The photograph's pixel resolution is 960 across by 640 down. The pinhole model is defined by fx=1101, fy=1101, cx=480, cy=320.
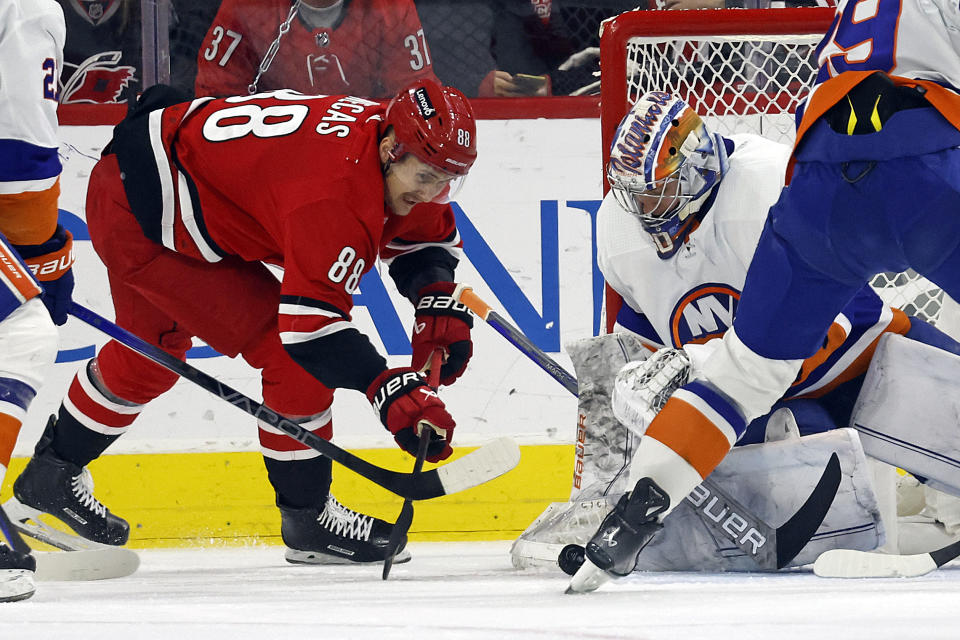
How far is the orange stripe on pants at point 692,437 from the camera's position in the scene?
154 cm

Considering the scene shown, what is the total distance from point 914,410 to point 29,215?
1627 mm

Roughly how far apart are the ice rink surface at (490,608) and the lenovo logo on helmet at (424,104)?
85cm

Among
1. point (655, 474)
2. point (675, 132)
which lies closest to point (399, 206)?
point (675, 132)

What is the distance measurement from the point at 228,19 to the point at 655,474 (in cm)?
210

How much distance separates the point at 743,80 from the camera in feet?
8.80

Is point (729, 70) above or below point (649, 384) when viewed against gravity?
above

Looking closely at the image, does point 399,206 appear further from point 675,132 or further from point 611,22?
point 611,22

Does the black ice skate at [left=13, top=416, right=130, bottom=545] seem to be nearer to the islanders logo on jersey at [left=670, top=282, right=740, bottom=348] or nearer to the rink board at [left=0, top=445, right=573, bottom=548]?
the rink board at [left=0, top=445, right=573, bottom=548]

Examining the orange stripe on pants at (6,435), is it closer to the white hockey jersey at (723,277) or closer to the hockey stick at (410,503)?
the hockey stick at (410,503)

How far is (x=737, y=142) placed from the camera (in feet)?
7.41

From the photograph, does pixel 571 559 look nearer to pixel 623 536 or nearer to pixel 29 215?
pixel 623 536

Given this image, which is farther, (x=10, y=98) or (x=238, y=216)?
(x=238, y=216)

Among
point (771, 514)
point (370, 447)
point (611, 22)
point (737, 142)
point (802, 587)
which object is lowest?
point (370, 447)

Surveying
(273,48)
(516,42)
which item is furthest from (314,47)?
(516,42)
